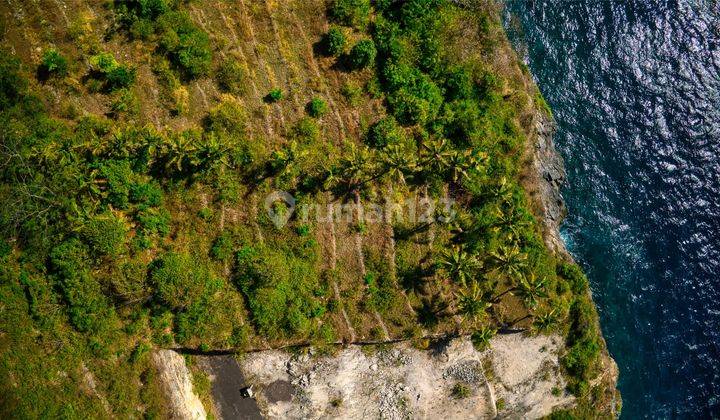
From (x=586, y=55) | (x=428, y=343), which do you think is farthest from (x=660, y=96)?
(x=428, y=343)

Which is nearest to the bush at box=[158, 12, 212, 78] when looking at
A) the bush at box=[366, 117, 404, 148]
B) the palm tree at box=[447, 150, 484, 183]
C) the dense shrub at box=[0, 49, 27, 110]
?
the dense shrub at box=[0, 49, 27, 110]

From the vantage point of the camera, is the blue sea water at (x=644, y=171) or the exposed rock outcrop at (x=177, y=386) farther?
the blue sea water at (x=644, y=171)

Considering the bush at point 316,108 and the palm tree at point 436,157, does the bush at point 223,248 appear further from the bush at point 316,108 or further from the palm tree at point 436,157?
the palm tree at point 436,157

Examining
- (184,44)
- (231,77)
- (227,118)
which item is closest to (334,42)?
(231,77)

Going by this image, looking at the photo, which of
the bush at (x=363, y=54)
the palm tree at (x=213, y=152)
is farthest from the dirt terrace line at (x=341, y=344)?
the bush at (x=363, y=54)
